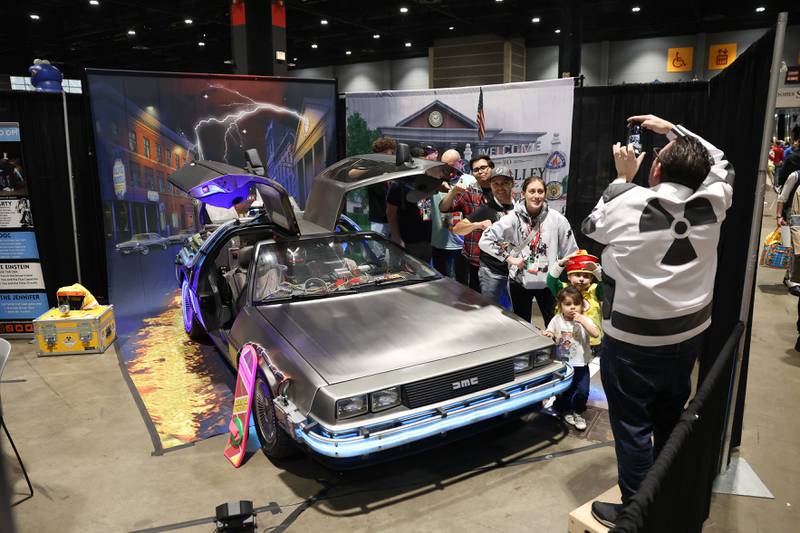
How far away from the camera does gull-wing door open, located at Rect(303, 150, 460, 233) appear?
4.46 meters

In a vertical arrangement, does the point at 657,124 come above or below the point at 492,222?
above

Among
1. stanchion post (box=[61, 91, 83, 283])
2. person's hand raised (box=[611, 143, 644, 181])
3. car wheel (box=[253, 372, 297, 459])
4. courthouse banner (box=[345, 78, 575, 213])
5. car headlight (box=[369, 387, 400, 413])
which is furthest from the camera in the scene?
courthouse banner (box=[345, 78, 575, 213])

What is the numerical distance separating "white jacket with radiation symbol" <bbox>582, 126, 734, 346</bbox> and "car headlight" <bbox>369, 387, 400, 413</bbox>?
1.29 metres

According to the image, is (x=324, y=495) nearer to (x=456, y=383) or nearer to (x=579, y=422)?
(x=456, y=383)

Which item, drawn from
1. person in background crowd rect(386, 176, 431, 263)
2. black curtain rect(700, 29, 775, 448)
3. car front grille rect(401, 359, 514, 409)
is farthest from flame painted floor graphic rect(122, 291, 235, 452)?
black curtain rect(700, 29, 775, 448)

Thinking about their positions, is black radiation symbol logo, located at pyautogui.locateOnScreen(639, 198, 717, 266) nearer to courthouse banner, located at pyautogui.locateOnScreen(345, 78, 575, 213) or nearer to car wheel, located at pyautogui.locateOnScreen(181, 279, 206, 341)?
courthouse banner, located at pyautogui.locateOnScreen(345, 78, 575, 213)

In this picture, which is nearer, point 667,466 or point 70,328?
point 667,466

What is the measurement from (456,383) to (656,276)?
4.50 feet

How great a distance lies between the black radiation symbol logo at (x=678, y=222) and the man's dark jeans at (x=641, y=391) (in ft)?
1.35

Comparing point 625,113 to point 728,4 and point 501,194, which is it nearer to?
point 501,194

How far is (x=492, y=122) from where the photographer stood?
727 centimetres

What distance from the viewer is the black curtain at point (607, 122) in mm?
6297

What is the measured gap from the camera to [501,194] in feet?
16.6

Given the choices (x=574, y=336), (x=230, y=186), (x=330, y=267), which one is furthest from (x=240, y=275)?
(x=574, y=336)
